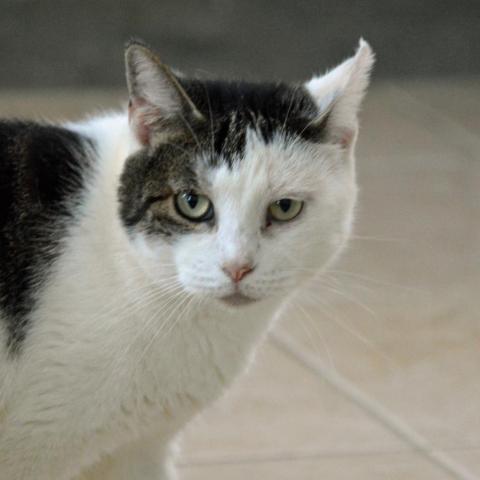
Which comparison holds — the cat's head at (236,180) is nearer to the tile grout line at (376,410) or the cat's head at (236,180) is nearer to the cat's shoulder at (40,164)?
the cat's shoulder at (40,164)

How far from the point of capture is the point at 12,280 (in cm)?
156

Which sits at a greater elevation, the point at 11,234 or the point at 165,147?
the point at 165,147

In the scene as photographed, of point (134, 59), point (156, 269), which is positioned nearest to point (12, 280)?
point (156, 269)

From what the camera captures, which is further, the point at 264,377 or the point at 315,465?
the point at 264,377

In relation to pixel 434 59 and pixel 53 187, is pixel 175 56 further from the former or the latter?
pixel 53 187

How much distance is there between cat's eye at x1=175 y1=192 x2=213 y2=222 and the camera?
1479 millimetres

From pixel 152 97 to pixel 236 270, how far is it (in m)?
0.27

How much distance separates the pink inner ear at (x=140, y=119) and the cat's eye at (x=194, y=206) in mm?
112

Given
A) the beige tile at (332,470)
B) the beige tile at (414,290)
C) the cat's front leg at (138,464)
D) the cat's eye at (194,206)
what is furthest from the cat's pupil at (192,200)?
the beige tile at (332,470)

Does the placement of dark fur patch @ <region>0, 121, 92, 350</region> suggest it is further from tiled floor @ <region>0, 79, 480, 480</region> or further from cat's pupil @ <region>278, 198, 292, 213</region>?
tiled floor @ <region>0, 79, 480, 480</region>

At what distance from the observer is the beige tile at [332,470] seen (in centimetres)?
187

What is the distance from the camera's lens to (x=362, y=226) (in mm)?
2730

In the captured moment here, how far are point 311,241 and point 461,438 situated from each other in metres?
0.64

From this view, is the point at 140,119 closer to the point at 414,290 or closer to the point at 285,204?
the point at 285,204
